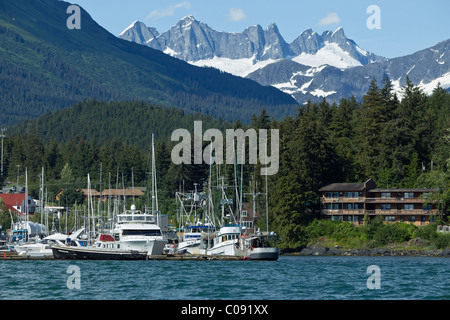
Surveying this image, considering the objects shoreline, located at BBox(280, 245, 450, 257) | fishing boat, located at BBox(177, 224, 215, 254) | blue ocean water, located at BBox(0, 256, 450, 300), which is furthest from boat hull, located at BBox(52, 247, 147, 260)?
shoreline, located at BBox(280, 245, 450, 257)

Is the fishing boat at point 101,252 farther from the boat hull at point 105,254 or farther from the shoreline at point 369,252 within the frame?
the shoreline at point 369,252

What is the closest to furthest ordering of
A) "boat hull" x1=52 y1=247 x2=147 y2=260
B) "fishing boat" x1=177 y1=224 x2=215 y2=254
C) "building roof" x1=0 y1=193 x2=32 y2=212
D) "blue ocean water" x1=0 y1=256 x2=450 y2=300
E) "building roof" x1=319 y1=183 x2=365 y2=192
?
"blue ocean water" x1=0 y1=256 x2=450 y2=300 < "boat hull" x1=52 y1=247 x2=147 y2=260 < "fishing boat" x1=177 y1=224 x2=215 y2=254 < "building roof" x1=319 y1=183 x2=365 y2=192 < "building roof" x1=0 y1=193 x2=32 y2=212

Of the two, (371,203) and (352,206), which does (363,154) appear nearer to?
(371,203)

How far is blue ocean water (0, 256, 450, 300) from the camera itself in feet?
172

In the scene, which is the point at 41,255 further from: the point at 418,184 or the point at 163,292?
the point at 418,184

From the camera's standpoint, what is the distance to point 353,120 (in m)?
167

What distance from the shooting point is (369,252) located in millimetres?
118125

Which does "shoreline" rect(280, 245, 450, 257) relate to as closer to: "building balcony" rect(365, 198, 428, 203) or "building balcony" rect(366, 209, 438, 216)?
"building balcony" rect(366, 209, 438, 216)

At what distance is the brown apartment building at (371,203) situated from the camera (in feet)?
428

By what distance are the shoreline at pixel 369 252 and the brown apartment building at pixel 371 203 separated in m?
12.7

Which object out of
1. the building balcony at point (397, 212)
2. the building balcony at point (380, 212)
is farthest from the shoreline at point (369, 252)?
the building balcony at point (397, 212)

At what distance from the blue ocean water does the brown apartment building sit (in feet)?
151

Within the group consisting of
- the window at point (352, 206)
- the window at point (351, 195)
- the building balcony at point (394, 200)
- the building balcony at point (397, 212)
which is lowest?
the building balcony at point (397, 212)
